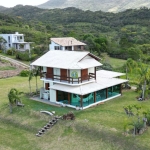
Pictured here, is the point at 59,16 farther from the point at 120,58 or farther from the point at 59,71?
the point at 59,71

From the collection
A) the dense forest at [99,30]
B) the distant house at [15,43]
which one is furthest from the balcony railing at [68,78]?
the distant house at [15,43]

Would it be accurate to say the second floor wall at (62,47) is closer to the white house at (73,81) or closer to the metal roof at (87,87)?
the white house at (73,81)

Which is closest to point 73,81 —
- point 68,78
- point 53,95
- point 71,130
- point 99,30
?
point 68,78

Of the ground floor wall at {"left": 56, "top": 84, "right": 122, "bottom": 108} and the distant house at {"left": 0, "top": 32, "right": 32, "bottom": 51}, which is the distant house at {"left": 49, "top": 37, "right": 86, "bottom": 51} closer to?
the distant house at {"left": 0, "top": 32, "right": 32, "bottom": 51}

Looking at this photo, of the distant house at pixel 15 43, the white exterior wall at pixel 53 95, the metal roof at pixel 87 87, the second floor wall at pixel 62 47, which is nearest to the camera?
the metal roof at pixel 87 87

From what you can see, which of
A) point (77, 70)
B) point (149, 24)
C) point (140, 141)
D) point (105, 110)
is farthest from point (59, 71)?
point (149, 24)

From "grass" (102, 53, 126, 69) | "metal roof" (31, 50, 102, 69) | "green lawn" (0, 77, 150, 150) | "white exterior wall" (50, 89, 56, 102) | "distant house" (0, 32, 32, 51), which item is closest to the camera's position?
"green lawn" (0, 77, 150, 150)

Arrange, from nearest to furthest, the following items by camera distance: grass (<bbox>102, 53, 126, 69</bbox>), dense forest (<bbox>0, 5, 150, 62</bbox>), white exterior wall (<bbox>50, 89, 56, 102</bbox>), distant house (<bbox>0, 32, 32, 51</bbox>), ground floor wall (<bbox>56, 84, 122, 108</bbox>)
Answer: ground floor wall (<bbox>56, 84, 122, 108</bbox>) → white exterior wall (<bbox>50, 89, 56, 102</bbox>) → grass (<bbox>102, 53, 126, 69</bbox>) → distant house (<bbox>0, 32, 32, 51</bbox>) → dense forest (<bbox>0, 5, 150, 62</bbox>)

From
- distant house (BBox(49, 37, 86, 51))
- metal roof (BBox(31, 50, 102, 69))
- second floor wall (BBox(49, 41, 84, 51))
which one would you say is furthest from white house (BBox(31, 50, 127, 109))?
second floor wall (BBox(49, 41, 84, 51))
